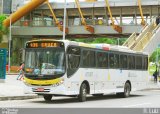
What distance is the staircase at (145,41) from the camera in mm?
46250

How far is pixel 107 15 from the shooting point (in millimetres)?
71375

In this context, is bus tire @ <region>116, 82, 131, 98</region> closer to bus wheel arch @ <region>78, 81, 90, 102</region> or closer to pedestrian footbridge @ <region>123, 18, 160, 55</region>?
bus wheel arch @ <region>78, 81, 90, 102</region>

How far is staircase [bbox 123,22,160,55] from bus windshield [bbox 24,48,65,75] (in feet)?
72.3

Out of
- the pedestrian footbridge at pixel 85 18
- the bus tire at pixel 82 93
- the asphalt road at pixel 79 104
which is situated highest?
the pedestrian footbridge at pixel 85 18

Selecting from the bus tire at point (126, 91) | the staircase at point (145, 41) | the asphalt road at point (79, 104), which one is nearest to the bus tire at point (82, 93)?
the asphalt road at point (79, 104)

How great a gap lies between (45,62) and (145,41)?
25455 millimetres

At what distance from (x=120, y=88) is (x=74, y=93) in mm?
5935

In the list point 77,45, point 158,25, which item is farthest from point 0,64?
point 158,25

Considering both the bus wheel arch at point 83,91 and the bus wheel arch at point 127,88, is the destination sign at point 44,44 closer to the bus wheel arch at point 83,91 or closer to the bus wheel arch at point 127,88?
the bus wheel arch at point 83,91

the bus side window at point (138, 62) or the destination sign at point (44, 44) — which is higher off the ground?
the destination sign at point (44, 44)

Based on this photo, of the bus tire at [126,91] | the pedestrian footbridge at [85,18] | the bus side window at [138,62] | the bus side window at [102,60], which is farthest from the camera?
the pedestrian footbridge at [85,18]

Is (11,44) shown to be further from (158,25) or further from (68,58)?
(68,58)

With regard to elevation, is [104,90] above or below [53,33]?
below

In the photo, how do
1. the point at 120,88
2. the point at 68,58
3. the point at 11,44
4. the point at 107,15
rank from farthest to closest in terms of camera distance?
the point at 11,44
the point at 107,15
the point at 120,88
the point at 68,58
